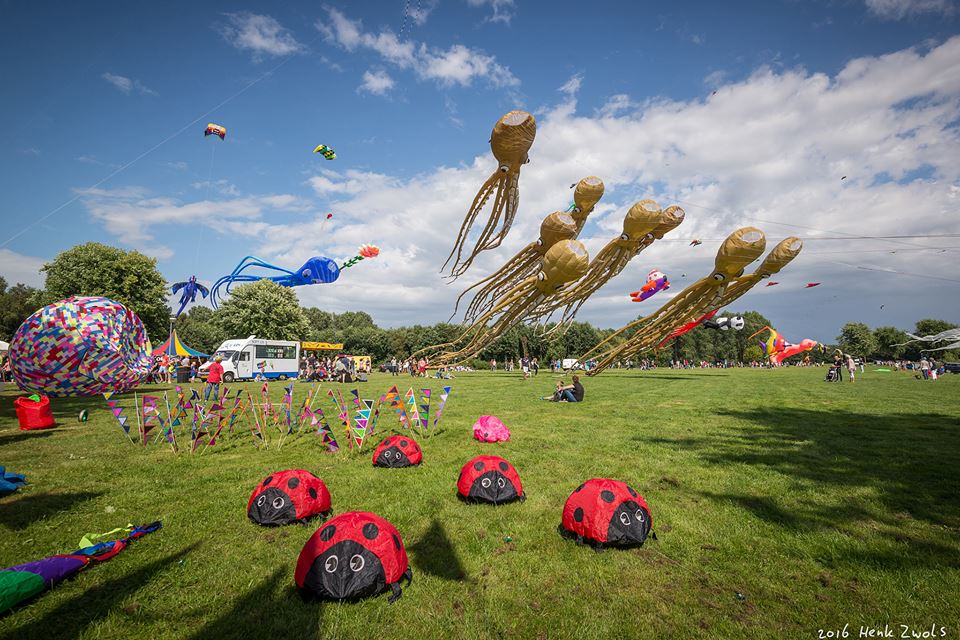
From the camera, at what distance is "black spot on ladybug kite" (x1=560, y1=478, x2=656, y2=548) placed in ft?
13.4

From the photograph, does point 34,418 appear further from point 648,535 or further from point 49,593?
point 648,535

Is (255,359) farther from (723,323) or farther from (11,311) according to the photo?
(11,311)

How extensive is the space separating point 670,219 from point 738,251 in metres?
0.64

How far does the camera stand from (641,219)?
12.0ft

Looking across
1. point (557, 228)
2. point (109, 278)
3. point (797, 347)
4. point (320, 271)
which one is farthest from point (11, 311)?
point (797, 347)

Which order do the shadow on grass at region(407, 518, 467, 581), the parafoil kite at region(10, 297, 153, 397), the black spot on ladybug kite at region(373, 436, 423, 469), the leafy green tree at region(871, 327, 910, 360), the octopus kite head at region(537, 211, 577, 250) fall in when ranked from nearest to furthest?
the octopus kite head at region(537, 211, 577, 250), the shadow on grass at region(407, 518, 467, 581), the black spot on ladybug kite at region(373, 436, 423, 469), the parafoil kite at region(10, 297, 153, 397), the leafy green tree at region(871, 327, 910, 360)

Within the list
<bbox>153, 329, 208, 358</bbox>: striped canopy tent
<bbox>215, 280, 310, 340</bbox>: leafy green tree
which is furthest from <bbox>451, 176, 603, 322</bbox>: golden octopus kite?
<bbox>215, 280, 310, 340</bbox>: leafy green tree

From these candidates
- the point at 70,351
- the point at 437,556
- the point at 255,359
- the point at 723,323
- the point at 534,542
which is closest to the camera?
the point at 437,556

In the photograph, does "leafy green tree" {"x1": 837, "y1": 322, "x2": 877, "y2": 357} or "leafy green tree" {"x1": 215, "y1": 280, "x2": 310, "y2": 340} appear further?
"leafy green tree" {"x1": 837, "y1": 322, "x2": 877, "y2": 357}

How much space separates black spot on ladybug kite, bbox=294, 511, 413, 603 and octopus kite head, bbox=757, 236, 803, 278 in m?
4.22

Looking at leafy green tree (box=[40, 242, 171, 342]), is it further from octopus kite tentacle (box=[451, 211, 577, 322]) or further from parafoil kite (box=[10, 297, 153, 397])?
octopus kite tentacle (box=[451, 211, 577, 322])

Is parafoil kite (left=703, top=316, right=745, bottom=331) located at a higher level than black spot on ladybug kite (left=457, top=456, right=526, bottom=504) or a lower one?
higher

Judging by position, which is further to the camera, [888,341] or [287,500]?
[888,341]

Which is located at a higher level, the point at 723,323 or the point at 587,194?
the point at 587,194
